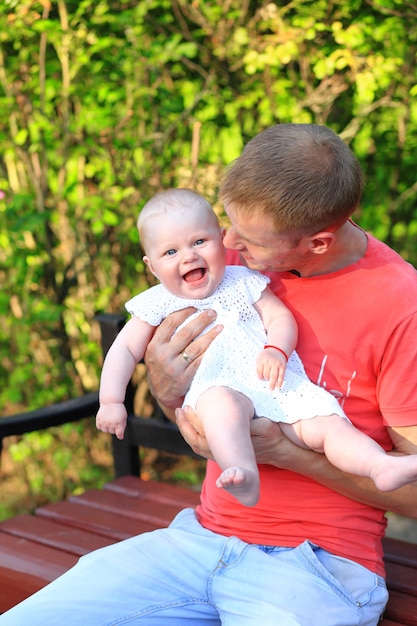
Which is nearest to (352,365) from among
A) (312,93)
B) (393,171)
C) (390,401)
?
(390,401)

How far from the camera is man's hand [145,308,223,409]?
2.20 metres

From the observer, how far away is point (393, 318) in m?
2.00

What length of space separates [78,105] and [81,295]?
3.53 feet

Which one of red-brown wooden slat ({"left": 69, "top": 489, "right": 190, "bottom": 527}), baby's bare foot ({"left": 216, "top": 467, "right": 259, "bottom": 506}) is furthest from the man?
red-brown wooden slat ({"left": 69, "top": 489, "right": 190, "bottom": 527})

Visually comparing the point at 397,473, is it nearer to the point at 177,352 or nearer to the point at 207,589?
the point at 207,589

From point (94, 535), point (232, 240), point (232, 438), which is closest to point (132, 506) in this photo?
point (94, 535)

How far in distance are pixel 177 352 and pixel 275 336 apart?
1.08 feet

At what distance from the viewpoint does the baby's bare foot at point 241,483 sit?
68.3 inches

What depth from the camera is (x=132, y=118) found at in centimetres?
430

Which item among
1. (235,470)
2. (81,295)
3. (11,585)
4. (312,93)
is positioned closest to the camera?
(235,470)

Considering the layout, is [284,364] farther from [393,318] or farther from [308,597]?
[308,597]

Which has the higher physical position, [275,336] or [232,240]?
[232,240]

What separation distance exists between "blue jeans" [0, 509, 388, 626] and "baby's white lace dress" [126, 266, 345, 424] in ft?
1.14

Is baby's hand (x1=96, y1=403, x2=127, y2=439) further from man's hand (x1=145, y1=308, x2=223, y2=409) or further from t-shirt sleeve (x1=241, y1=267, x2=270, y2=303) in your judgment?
t-shirt sleeve (x1=241, y1=267, x2=270, y2=303)
